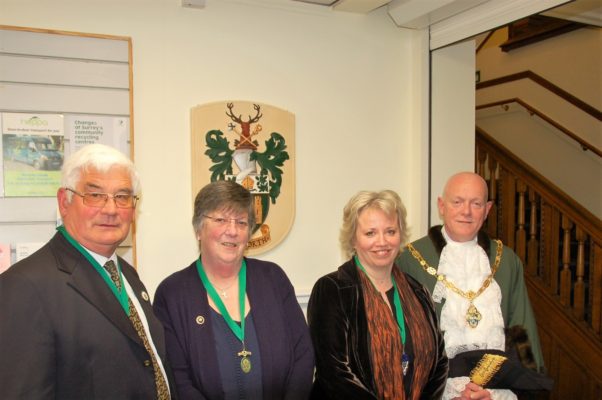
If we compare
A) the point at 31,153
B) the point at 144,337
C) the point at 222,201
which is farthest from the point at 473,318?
the point at 31,153

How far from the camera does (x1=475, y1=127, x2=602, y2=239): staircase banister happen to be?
3.83 m

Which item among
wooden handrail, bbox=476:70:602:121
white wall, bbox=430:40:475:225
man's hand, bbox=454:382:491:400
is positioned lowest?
man's hand, bbox=454:382:491:400

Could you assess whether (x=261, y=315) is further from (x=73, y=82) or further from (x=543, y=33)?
(x=543, y=33)

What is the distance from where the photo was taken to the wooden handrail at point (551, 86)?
→ 479 cm

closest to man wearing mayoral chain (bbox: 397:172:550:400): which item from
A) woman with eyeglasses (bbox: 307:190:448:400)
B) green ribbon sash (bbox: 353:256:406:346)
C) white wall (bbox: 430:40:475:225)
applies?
woman with eyeglasses (bbox: 307:190:448:400)

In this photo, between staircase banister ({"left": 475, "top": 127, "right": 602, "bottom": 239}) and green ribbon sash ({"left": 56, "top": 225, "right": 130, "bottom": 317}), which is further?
staircase banister ({"left": 475, "top": 127, "right": 602, "bottom": 239})

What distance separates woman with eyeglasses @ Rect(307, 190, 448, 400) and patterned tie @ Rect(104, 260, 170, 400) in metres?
0.65

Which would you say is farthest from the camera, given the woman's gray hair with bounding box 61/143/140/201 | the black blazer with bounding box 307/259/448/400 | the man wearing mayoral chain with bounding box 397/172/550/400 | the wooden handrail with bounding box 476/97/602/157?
the wooden handrail with bounding box 476/97/602/157

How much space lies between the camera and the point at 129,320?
1476 millimetres

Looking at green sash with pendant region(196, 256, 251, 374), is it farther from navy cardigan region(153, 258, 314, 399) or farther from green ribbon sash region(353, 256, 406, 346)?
green ribbon sash region(353, 256, 406, 346)

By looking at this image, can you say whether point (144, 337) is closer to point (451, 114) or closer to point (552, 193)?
point (451, 114)

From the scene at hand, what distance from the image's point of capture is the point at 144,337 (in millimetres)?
1527

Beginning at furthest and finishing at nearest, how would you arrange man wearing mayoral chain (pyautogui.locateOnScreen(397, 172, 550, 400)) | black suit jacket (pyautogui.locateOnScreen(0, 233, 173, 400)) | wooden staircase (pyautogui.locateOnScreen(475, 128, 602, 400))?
wooden staircase (pyautogui.locateOnScreen(475, 128, 602, 400))
man wearing mayoral chain (pyautogui.locateOnScreen(397, 172, 550, 400))
black suit jacket (pyautogui.locateOnScreen(0, 233, 173, 400))

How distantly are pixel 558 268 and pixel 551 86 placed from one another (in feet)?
6.75
